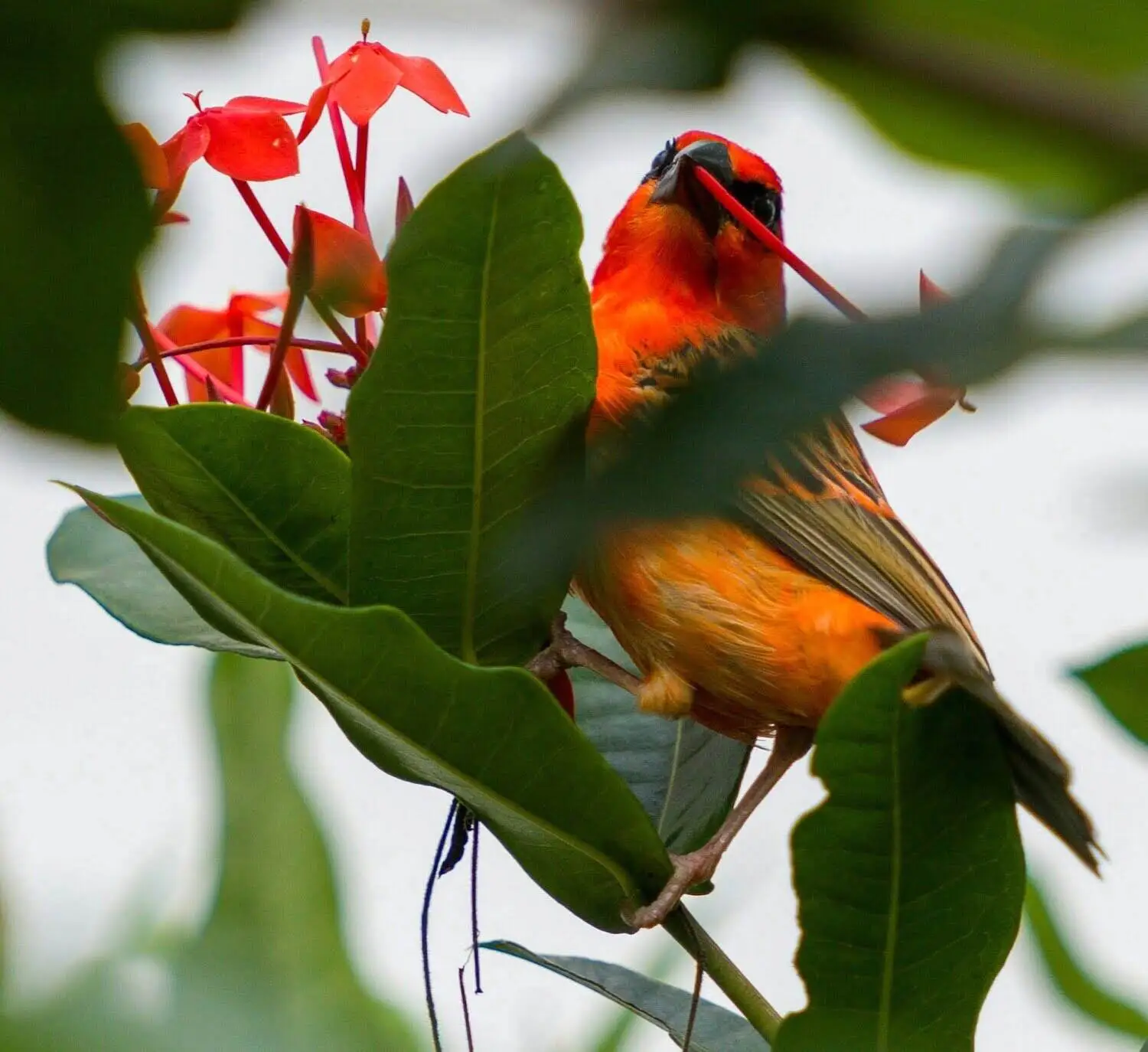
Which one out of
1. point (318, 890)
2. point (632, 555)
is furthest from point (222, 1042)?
point (632, 555)

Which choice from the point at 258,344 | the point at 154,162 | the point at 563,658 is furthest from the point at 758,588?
the point at 154,162

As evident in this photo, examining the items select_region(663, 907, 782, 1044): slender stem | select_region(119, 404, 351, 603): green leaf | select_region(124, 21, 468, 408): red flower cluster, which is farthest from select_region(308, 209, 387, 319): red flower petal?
select_region(663, 907, 782, 1044): slender stem

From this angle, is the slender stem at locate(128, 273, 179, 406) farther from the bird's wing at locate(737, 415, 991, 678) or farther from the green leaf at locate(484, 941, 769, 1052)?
the bird's wing at locate(737, 415, 991, 678)

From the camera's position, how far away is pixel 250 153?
1.76 metres

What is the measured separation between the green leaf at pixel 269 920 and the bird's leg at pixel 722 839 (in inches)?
55.7

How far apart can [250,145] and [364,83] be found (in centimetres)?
15

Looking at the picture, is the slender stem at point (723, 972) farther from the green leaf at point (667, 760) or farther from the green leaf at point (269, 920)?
the green leaf at point (269, 920)

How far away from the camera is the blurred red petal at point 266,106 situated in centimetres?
179

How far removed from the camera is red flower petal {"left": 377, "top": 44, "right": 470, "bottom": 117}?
5.92 ft

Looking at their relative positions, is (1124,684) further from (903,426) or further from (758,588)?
(758,588)

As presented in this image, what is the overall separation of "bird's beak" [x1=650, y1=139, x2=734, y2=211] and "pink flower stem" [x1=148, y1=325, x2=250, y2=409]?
41.7 inches

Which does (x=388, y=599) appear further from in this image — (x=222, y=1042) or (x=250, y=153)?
(x=222, y=1042)

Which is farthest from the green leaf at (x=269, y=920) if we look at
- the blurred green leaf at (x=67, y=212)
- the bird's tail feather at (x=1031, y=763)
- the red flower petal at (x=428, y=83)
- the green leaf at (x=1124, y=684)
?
the blurred green leaf at (x=67, y=212)

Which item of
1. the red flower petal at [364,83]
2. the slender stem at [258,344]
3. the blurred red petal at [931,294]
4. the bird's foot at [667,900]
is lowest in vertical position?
the bird's foot at [667,900]
